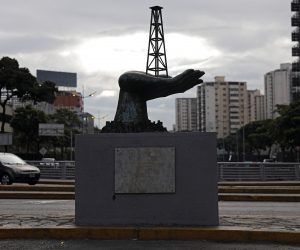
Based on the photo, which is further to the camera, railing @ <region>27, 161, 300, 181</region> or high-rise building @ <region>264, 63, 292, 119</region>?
high-rise building @ <region>264, 63, 292, 119</region>

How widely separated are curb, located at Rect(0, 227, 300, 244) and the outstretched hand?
2542 mm

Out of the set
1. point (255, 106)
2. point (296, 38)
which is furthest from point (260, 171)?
point (255, 106)

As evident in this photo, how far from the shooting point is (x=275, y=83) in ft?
494

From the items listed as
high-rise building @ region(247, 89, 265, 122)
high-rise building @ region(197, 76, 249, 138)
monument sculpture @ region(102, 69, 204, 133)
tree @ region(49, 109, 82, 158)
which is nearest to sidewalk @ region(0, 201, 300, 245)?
monument sculpture @ region(102, 69, 204, 133)

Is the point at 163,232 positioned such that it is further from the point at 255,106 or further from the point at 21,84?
the point at 255,106

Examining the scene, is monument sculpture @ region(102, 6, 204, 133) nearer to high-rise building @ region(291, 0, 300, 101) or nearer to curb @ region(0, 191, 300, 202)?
curb @ region(0, 191, 300, 202)

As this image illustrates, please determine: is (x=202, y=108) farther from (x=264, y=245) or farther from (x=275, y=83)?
(x=264, y=245)

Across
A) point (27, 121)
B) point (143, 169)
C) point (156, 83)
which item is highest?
point (27, 121)

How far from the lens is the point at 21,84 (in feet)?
150

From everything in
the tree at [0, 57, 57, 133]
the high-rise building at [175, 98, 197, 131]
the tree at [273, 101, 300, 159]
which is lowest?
the tree at [273, 101, 300, 159]

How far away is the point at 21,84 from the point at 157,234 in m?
38.7

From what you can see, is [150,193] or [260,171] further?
[260,171]

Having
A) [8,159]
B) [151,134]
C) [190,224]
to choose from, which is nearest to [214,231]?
[190,224]

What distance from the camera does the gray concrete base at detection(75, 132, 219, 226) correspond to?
9195 millimetres
